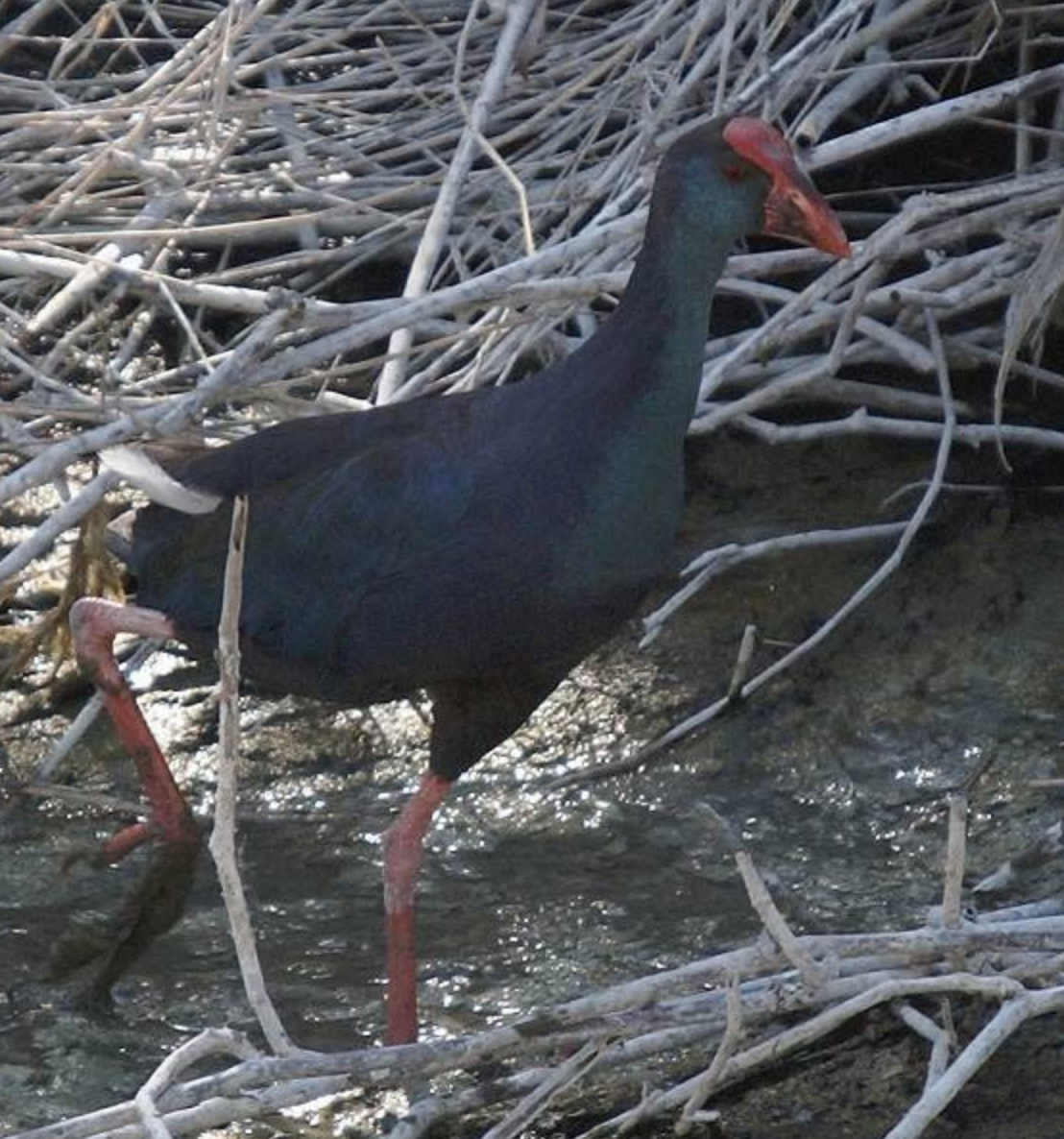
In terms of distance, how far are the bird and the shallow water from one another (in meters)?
0.25

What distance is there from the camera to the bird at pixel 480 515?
10.5 feet

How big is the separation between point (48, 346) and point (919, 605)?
1.66 m

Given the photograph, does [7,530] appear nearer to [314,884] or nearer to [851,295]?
[314,884]

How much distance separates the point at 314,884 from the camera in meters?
3.89

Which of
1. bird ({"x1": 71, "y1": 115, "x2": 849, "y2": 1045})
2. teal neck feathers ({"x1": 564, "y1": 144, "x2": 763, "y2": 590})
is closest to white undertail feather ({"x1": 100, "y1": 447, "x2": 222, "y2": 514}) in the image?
bird ({"x1": 71, "y1": 115, "x2": 849, "y2": 1045})

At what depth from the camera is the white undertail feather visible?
3389 mm

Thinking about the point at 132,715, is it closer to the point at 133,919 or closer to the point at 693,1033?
the point at 133,919

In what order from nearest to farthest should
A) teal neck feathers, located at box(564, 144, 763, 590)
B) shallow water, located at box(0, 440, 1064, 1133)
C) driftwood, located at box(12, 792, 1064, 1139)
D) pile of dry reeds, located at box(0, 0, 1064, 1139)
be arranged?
1. driftwood, located at box(12, 792, 1064, 1139)
2. teal neck feathers, located at box(564, 144, 763, 590)
3. shallow water, located at box(0, 440, 1064, 1133)
4. pile of dry reeds, located at box(0, 0, 1064, 1139)

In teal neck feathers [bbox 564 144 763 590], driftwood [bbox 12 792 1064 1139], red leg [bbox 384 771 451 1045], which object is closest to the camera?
driftwood [bbox 12 792 1064 1139]

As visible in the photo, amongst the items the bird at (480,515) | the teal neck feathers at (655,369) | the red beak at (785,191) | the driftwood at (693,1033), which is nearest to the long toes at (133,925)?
the bird at (480,515)

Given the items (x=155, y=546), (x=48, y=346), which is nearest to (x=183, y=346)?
(x=48, y=346)

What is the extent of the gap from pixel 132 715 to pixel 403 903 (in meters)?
0.49

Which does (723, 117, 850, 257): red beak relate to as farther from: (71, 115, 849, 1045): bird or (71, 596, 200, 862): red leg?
(71, 596, 200, 862): red leg

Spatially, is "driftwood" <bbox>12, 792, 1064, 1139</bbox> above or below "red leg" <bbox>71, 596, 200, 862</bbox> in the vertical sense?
below
